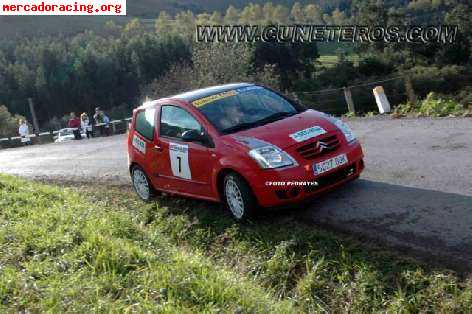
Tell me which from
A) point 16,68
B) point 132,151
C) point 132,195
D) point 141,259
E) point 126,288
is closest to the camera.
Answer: point 126,288

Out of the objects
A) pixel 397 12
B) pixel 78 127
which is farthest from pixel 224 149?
pixel 397 12

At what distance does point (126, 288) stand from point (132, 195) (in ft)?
16.0

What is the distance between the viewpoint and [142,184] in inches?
367

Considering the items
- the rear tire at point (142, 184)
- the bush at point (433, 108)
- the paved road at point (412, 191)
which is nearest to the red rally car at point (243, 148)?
the rear tire at point (142, 184)

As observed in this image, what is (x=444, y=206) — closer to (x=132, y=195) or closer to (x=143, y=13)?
(x=132, y=195)

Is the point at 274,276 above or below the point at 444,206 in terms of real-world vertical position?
below

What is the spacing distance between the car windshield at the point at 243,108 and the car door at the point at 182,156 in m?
0.28

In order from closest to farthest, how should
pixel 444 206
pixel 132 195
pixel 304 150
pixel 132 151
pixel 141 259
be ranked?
pixel 141 259, pixel 444 206, pixel 304 150, pixel 132 151, pixel 132 195

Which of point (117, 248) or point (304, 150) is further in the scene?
point (304, 150)

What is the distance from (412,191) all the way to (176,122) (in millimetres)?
3413

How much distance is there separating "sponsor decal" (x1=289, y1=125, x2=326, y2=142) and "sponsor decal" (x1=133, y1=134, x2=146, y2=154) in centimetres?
283

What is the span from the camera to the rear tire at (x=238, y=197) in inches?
274

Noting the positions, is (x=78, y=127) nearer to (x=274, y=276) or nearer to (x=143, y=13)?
(x=274, y=276)

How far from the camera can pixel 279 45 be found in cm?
5847
